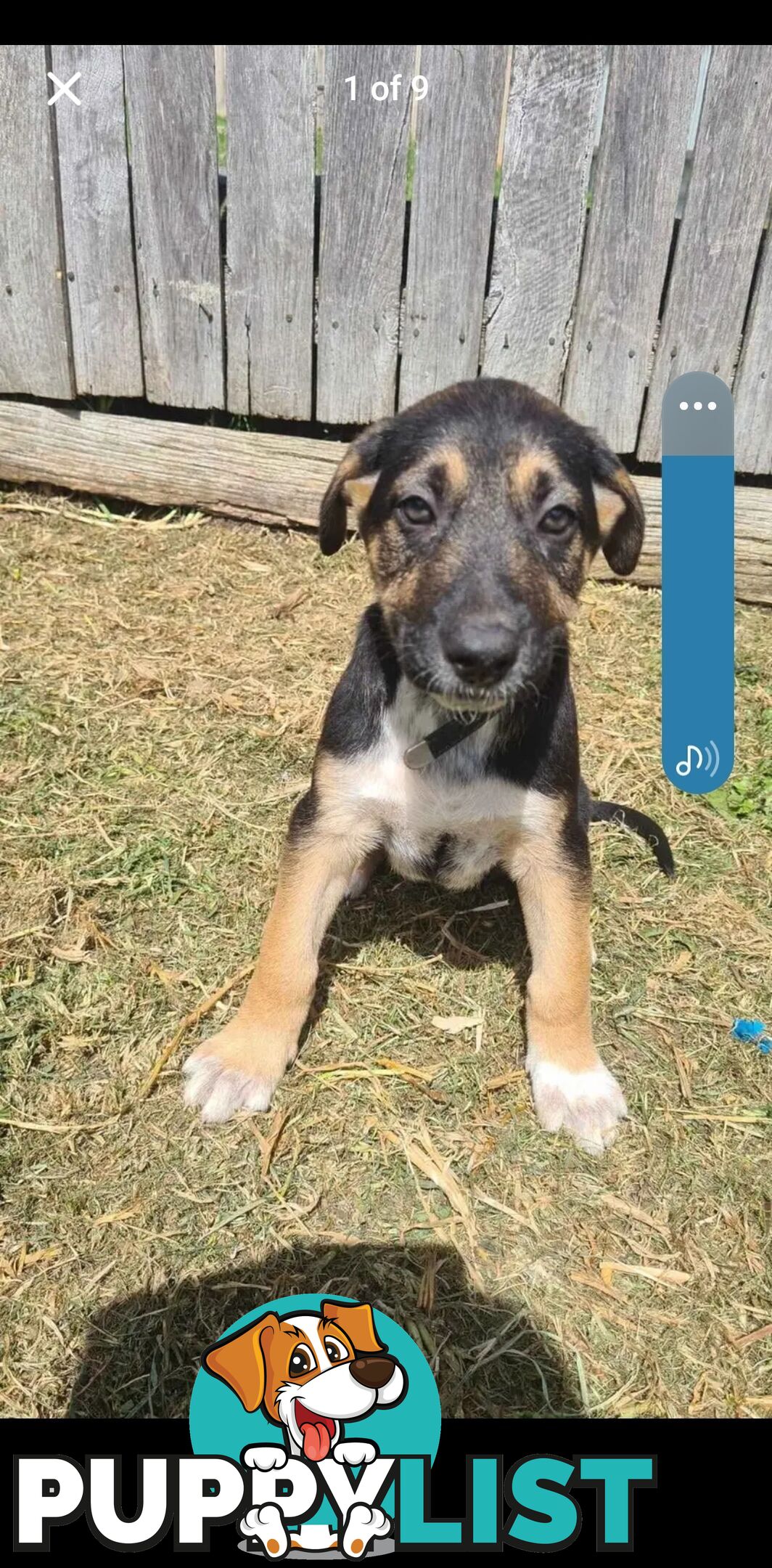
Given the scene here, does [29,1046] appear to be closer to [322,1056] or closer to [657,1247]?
[322,1056]

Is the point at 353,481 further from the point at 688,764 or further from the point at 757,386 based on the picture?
the point at 757,386

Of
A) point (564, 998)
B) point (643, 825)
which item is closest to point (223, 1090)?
point (564, 998)

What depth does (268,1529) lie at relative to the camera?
261cm

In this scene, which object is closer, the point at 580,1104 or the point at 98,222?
the point at 580,1104

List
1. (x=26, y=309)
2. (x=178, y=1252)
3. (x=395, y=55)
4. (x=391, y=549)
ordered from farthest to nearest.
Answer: (x=26, y=309)
(x=395, y=55)
(x=391, y=549)
(x=178, y=1252)

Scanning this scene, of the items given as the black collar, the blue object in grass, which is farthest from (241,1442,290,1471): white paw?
the blue object in grass

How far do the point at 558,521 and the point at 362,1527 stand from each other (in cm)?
290

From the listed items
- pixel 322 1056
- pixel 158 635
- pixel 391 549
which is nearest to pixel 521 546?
pixel 391 549

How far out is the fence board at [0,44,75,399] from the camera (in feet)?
21.3

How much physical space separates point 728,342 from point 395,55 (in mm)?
2657

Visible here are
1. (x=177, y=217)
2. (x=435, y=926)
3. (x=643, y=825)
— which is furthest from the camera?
(x=177, y=217)

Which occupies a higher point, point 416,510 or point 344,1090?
point 416,510

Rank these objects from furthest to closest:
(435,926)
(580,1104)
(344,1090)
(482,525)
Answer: (435,926)
(344,1090)
(580,1104)
(482,525)

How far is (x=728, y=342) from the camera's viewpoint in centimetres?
689
